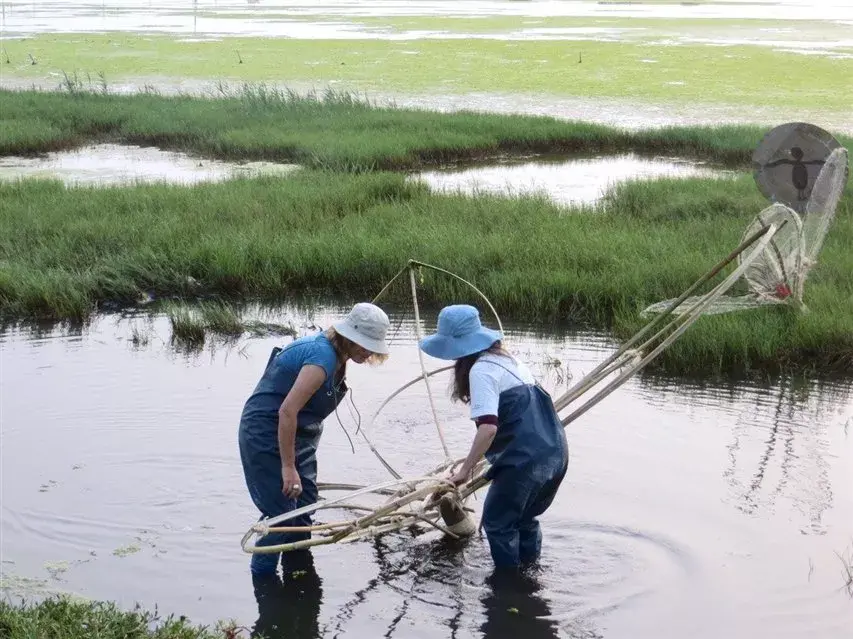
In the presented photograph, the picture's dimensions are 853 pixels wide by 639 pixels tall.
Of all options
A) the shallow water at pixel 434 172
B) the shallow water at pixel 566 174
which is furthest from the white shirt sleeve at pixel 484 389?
the shallow water at pixel 434 172

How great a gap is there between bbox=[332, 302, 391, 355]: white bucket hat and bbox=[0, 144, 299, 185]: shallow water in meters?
9.37

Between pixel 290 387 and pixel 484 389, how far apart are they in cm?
69

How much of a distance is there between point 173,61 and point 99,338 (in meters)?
22.1

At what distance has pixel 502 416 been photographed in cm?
383

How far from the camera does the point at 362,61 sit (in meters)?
28.2

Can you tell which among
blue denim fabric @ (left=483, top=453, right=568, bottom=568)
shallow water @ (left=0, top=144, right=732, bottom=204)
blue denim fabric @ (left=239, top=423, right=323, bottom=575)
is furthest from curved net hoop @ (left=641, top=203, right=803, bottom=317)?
shallow water @ (left=0, top=144, right=732, bottom=204)

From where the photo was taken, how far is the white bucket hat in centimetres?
368

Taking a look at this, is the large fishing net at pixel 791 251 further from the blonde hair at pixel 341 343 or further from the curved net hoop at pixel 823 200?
the blonde hair at pixel 341 343

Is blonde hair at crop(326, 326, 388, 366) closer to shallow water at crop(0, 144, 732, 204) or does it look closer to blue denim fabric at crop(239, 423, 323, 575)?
Answer: blue denim fabric at crop(239, 423, 323, 575)

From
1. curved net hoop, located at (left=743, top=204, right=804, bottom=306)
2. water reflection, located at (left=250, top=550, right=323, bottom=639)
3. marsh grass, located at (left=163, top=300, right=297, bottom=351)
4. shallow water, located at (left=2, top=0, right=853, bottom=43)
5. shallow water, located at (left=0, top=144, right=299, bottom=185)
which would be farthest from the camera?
shallow water, located at (left=2, top=0, right=853, bottom=43)

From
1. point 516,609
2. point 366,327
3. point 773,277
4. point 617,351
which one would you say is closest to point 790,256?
point 773,277

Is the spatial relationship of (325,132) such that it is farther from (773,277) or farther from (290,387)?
(290,387)

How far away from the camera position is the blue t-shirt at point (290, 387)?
146 inches

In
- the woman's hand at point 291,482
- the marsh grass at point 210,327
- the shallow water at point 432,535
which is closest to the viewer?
the woman's hand at point 291,482
